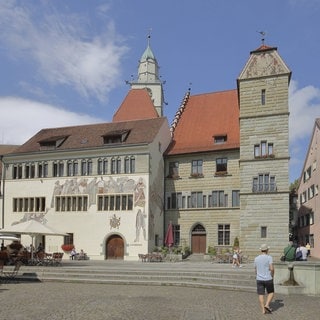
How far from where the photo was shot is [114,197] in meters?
42.7

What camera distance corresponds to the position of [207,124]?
157 feet

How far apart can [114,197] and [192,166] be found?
25.6 ft

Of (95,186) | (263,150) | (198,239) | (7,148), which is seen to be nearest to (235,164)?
(263,150)

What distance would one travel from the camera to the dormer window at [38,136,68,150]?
46.5 metres

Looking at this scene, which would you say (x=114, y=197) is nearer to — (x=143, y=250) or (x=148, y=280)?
(x=143, y=250)

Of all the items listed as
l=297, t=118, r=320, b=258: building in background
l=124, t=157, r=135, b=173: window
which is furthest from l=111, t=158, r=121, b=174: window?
l=297, t=118, r=320, b=258: building in background

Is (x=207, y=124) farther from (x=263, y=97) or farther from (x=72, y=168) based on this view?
(x=72, y=168)

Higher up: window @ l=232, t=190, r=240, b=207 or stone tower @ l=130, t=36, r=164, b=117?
stone tower @ l=130, t=36, r=164, b=117

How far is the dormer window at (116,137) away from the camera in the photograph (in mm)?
44156

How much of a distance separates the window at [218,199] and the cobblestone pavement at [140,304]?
2398 cm

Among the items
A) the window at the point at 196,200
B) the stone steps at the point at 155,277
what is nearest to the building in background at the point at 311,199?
the window at the point at 196,200

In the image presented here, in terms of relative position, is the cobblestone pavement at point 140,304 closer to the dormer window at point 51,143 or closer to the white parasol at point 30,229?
the white parasol at point 30,229

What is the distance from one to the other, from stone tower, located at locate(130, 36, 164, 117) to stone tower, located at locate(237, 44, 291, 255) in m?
36.8

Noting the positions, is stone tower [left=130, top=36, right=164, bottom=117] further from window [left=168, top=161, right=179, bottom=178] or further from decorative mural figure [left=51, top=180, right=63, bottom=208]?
decorative mural figure [left=51, top=180, right=63, bottom=208]
